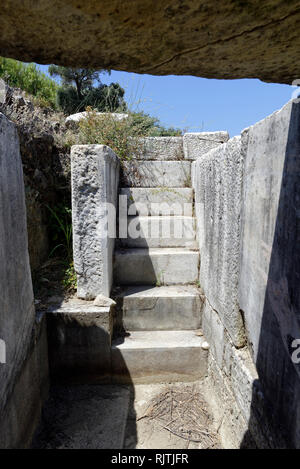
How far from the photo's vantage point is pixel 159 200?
13.0 ft

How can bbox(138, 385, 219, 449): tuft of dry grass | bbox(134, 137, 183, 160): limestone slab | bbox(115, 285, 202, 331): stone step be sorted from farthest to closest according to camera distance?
bbox(134, 137, 183, 160): limestone slab < bbox(115, 285, 202, 331): stone step < bbox(138, 385, 219, 449): tuft of dry grass

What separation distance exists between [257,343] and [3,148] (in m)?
1.87

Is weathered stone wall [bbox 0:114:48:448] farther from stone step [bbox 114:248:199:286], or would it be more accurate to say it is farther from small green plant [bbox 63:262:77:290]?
stone step [bbox 114:248:199:286]

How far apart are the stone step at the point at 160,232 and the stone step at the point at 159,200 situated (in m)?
0.19

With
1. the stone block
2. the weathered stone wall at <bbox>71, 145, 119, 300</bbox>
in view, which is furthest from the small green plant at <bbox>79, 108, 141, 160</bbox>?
the stone block

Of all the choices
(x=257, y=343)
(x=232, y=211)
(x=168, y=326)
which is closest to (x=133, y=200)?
(x=168, y=326)

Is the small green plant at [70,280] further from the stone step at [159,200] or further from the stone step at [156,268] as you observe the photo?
the stone step at [159,200]

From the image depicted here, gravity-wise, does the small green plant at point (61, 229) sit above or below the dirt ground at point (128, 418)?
above

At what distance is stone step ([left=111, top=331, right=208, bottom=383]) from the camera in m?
2.69

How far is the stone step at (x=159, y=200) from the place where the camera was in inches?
153

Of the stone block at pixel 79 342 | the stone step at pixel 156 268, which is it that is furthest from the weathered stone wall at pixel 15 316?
the stone step at pixel 156 268

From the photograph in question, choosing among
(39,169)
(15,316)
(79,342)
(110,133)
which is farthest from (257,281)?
(110,133)

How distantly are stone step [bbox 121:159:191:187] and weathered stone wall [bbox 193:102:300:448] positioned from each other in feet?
5.21

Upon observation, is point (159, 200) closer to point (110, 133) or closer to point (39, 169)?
point (110, 133)
